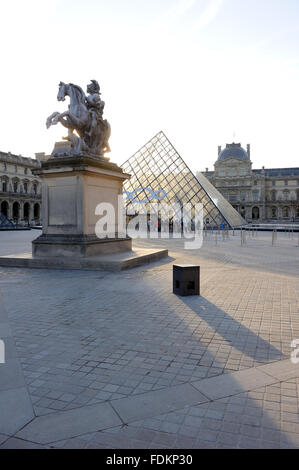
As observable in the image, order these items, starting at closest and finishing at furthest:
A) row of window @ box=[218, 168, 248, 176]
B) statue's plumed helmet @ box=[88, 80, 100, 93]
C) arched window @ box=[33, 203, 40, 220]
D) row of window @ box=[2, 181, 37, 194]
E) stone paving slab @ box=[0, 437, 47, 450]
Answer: stone paving slab @ box=[0, 437, 47, 450] → statue's plumed helmet @ box=[88, 80, 100, 93] → row of window @ box=[2, 181, 37, 194] → arched window @ box=[33, 203, 40, 220] → row of window @ box=[218, 168, 248, 176]

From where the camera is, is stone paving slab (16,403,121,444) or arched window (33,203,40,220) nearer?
stone paving slab (16,403,121,444)

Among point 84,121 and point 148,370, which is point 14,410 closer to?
point 148,370

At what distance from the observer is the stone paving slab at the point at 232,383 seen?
2904 mm

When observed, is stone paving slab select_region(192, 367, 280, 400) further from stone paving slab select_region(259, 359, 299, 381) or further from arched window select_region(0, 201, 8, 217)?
arched window select_region(0, 201, 8, 217)

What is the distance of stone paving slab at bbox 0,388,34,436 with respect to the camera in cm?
240

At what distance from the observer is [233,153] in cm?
8956

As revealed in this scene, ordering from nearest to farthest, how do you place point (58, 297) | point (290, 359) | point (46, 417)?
point (46, 417)
point (290, 359)
point (58, 297)

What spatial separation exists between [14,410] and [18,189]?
6629 centimetres

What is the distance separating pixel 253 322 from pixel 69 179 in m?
7.38

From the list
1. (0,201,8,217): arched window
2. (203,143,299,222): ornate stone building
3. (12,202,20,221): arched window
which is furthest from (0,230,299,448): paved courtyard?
(203,143,299,222): ornate stone building

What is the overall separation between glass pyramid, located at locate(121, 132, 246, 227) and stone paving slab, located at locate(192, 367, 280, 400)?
3045cm
